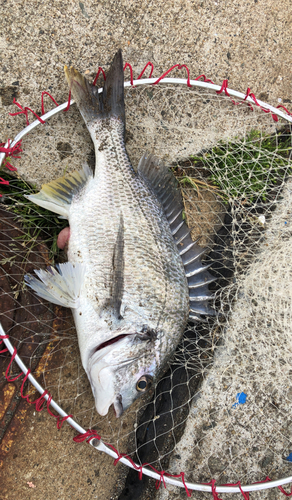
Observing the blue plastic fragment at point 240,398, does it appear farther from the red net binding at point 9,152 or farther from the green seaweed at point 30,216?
the red net binding at point 9,152

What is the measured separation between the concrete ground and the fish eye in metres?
0.87

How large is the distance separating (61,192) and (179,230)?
944 mm

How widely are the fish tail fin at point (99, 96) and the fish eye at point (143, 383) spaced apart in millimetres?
1897

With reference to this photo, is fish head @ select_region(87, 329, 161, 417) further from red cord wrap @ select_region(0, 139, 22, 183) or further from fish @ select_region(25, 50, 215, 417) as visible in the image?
red cord wrap @ select_region(0, 139, 22, 183)

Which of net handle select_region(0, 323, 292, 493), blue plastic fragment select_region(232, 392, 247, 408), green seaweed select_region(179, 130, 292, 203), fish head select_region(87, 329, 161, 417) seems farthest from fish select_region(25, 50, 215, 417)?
blue plastic fragment select_region(232, 392, 247, 408)

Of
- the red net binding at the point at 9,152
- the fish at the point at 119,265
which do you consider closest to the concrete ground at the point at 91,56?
the red net binding at the point at 9,152

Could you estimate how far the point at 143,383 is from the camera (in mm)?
2145

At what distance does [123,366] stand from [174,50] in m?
2.61

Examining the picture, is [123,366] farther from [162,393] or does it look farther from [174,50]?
[174,50]

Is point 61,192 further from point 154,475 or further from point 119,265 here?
point 154,475

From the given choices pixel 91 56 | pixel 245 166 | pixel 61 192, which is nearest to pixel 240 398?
pixel 245 166

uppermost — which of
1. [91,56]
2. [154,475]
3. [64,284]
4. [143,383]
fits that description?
[91,56]

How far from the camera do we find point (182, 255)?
2.48 metres

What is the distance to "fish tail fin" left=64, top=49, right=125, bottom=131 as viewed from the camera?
2.37 meters
